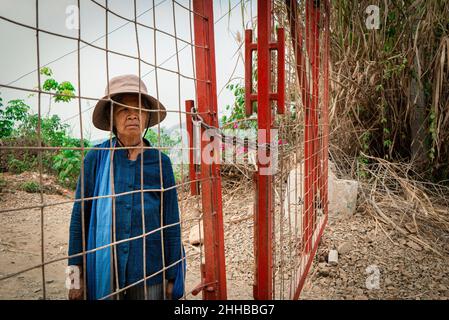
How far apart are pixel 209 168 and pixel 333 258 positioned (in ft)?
7.26

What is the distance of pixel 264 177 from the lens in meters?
1.67

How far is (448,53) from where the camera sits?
4.02m

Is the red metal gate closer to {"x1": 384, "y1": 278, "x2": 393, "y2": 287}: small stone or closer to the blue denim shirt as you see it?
the blue denim shirt

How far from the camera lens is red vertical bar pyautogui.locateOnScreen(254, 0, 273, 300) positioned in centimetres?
162

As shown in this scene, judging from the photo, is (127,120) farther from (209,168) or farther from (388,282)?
(388,282)

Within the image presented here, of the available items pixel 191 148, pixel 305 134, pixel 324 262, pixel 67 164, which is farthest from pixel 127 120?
pixel 67 164

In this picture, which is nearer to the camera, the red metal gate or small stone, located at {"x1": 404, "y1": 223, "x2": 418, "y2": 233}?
the red metal gate

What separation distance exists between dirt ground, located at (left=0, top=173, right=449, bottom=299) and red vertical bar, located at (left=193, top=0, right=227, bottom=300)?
0.89 meters

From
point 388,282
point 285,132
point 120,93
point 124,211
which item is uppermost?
point 120,93

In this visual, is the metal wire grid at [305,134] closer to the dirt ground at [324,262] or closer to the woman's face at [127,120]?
the dirt ground at [324,262]

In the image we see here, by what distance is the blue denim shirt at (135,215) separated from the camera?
→ 139 centimetres

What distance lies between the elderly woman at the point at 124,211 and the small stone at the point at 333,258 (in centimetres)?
205

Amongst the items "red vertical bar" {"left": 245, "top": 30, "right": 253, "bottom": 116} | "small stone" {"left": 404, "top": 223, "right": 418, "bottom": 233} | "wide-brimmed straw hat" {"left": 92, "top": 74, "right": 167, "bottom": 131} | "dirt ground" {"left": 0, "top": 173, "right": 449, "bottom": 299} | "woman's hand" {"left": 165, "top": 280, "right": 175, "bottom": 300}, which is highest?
"red vertical bar" {"left": 245, "top": 30, "right": 253, "bottom": 116}

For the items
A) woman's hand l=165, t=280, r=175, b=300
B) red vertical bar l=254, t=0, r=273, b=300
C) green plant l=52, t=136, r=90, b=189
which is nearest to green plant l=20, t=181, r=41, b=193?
green plant l=52, t=136, r=90, b=189
